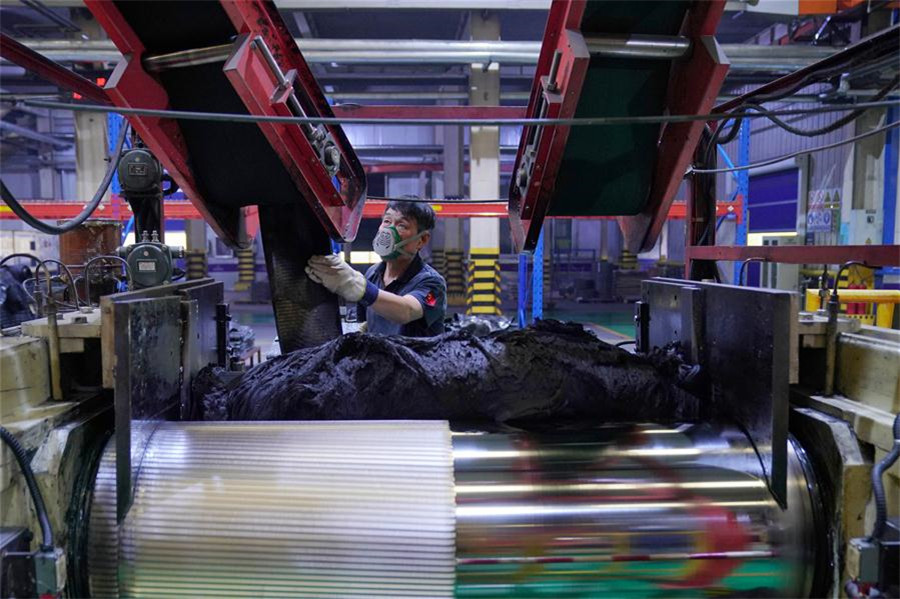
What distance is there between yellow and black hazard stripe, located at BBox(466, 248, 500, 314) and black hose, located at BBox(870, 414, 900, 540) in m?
7.47

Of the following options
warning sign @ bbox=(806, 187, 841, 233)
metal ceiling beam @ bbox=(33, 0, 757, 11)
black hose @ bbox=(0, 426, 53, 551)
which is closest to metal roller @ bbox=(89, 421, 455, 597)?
black hose @ bbox=(0, 426, 53, 551)

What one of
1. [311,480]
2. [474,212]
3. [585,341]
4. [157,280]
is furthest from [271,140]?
[474,212]

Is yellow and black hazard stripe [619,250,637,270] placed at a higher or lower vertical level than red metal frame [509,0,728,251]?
lower

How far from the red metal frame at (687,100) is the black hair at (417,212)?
990 millimetres

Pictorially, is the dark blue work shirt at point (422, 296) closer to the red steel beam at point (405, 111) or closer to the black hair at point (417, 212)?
the black hair at point (417, 212)

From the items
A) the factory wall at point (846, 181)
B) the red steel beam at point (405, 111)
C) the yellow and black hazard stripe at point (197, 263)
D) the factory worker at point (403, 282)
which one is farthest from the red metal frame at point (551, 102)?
the yellow and black hazard stripe at point (197, 263)

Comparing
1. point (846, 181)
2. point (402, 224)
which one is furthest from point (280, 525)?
point (846, 181)

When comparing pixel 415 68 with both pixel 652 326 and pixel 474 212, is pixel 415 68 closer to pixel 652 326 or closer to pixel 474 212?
pixel 474 212

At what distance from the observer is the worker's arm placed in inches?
90.7

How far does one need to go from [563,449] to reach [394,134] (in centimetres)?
1592

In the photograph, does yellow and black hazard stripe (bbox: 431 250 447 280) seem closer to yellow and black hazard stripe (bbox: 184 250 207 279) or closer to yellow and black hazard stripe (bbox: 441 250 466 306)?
yellow and black hazard stripe (bbox: 441 250 466 306)

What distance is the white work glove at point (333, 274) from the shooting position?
1.87m

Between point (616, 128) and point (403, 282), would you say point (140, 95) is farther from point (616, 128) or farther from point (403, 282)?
point (403, 282)

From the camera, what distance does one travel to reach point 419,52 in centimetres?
686
